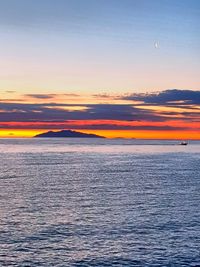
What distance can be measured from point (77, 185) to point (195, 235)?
187ft

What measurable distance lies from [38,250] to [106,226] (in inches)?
573

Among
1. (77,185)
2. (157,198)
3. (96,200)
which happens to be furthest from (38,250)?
(77,185)

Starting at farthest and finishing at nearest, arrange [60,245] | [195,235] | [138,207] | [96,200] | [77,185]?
[77,185] → [96,200] → [138,207] → [195,235] → [60,245]

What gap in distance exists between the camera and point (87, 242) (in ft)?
188

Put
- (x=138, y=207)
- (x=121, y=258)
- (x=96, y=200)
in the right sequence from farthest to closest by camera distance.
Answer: (x=96, y=200)
(x=138, y=207)
(x=121, y=258)

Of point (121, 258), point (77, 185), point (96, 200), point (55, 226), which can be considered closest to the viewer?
point (121, 258)

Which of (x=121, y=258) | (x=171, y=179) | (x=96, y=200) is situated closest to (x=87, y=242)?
(x=121, y=258)

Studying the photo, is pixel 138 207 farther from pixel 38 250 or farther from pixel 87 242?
pixel 38 250

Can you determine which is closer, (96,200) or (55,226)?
(55,226)

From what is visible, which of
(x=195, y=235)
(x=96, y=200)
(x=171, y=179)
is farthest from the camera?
(x=171, y=179)

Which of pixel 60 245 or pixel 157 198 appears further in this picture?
pixel 157 198

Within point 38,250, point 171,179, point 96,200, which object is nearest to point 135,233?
A: point 38,250

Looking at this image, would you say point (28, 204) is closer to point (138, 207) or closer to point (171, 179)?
point (138, 207)

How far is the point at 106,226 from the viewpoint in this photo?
Result: 65312 mm
